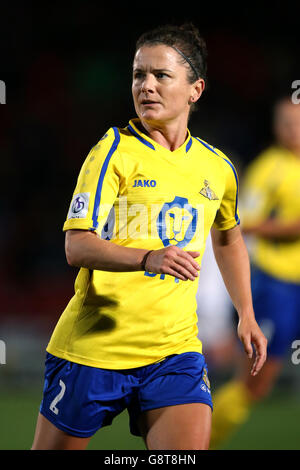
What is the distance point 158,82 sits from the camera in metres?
2.64

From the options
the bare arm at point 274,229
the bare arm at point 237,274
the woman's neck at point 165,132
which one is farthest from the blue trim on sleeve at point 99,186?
the bare arm at point 274,229

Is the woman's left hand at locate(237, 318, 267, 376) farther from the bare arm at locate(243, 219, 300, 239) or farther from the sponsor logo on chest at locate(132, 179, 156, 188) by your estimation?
the bare arm at locate(243, 219, 300, 239)

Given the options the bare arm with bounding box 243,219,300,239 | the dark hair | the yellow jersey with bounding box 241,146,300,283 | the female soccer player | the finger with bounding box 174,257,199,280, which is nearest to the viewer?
the finger with bounding box 174,257,199,280

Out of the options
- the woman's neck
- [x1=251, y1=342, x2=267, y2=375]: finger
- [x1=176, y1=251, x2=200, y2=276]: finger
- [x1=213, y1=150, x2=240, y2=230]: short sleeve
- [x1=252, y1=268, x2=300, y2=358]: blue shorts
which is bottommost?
[x1=252, y1=268, x2=300, y2=358]: blue shorts

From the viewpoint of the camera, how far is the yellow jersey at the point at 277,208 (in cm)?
487

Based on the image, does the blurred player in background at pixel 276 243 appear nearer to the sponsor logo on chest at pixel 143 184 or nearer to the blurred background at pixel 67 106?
the sponsor logo on chest at pixel 143 184

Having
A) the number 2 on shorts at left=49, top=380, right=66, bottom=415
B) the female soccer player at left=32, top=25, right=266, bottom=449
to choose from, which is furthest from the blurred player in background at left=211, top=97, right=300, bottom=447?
the number 2 on shorts at left=49, top=380, right=66, bottom=415

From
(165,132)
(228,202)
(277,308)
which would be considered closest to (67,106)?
(277,308)

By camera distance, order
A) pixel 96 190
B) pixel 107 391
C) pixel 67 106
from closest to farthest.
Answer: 1. pixel 96 190
2. pixel 107 391
3. pixel 67 106

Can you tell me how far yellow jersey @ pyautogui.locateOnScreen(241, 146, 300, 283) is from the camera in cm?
487

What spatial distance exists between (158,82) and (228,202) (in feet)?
2.03

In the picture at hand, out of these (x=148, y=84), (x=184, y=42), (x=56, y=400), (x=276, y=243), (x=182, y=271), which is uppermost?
(x=184, y=42)

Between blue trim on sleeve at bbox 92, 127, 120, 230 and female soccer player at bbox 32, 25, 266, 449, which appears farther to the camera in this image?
female soccer player at bbox 32, 25, 266, 449

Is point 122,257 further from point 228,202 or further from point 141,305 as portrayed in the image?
point 228,202
